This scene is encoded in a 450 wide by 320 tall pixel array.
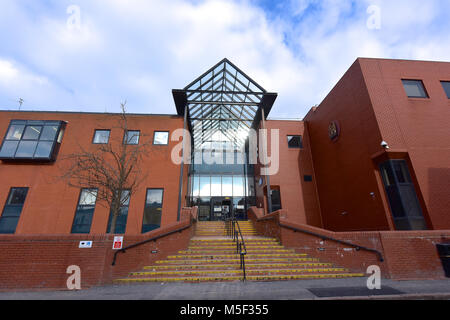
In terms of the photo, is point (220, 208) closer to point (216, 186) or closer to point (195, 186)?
point (216, 186)

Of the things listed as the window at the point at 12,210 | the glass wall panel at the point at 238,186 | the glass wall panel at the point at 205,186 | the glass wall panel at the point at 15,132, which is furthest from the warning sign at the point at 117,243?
the glass wall panel at the point at 15,132

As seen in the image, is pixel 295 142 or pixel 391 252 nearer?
pixel 391 252

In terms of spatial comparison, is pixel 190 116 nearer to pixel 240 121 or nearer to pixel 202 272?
pixel 240 121

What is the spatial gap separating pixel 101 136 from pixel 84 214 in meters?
5.34

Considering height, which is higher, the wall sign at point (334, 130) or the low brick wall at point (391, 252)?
the wall sign at point (334, 130)

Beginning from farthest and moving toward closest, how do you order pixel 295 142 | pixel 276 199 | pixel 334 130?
pixel 295 142, pixel 276 199, pixel 334 130

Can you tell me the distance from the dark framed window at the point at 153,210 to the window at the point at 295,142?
1078cm

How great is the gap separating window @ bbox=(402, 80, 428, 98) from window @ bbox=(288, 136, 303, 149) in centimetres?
703

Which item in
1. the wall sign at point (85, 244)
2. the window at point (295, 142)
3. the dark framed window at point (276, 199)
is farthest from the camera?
the window at point (295, 142)

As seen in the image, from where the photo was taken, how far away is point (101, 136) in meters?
13.2

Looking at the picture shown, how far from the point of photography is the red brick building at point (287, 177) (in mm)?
6363

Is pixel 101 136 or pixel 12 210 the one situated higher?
pixel 101 136

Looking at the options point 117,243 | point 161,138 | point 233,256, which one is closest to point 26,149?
point 161,138

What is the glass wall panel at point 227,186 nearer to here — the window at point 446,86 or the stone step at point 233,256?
the stone step at point 233,256
